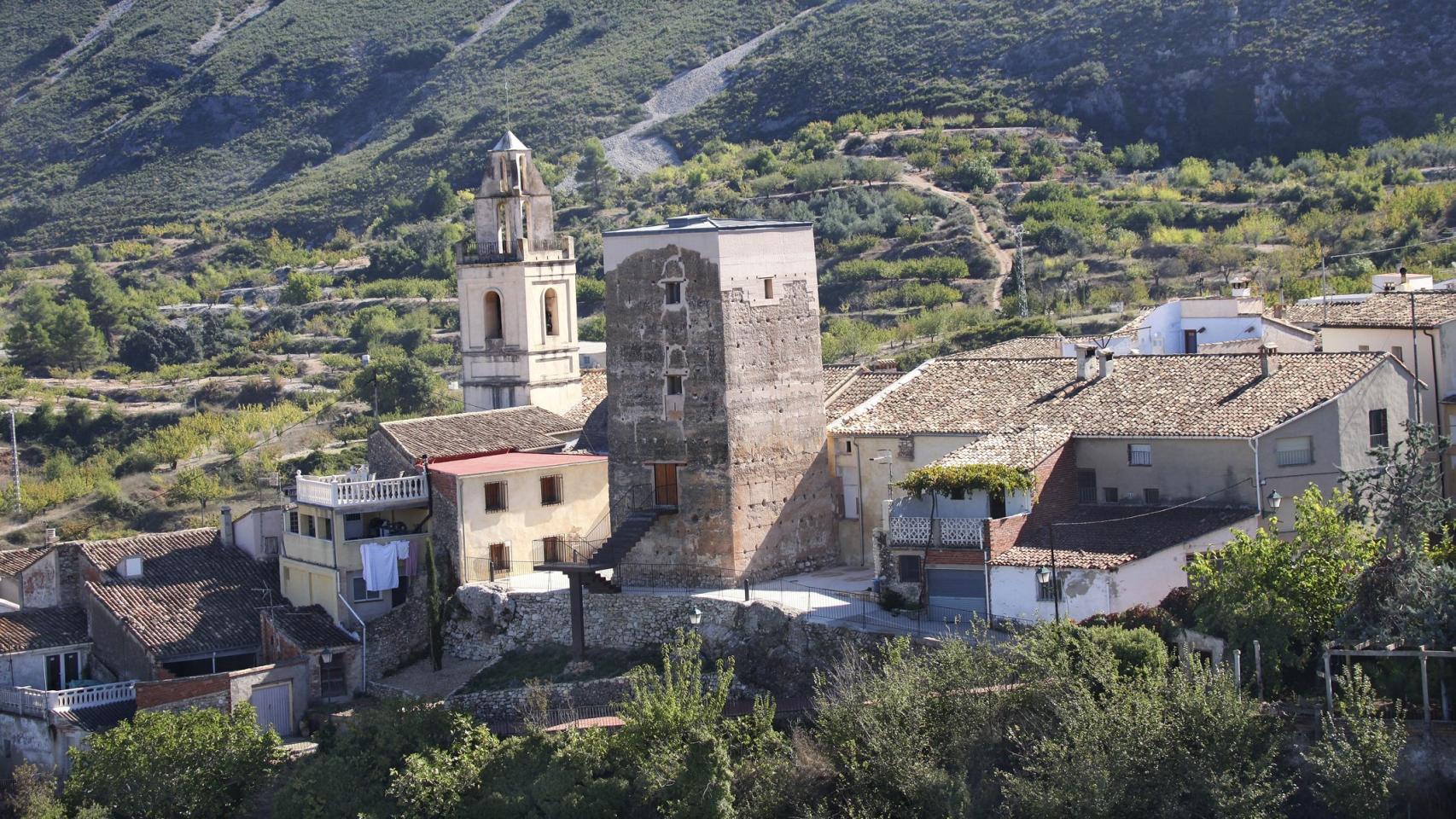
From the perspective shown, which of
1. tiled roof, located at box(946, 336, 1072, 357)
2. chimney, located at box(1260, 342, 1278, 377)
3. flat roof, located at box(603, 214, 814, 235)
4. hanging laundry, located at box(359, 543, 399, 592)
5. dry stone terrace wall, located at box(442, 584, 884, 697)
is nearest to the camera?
dry stone terrace wall, located at box(442, 584, 884, 697)

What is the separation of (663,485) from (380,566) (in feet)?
22.0

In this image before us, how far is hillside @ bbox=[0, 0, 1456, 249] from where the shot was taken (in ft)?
310

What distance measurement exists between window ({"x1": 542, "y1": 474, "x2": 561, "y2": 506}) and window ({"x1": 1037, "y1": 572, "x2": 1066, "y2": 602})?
12.3 meters

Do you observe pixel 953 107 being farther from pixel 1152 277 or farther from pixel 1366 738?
pixel 1366 738

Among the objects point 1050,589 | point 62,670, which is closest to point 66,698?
point 62,670

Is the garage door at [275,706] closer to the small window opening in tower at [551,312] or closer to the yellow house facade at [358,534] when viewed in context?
the yellow house facade at [358,534]

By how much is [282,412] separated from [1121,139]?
42.2 meters

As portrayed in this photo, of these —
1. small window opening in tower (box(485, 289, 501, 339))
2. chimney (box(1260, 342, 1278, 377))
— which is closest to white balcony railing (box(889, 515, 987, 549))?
chimney (box(1260, 342, 1278, 377))

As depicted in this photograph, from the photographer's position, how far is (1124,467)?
36.7 m

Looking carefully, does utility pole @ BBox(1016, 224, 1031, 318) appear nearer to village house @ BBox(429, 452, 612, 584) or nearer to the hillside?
the hillside

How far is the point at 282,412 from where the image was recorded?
7781cm

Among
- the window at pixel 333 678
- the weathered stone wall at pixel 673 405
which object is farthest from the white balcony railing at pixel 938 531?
the window at pixel 333 678

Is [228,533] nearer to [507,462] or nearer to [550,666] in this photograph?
[507,462]

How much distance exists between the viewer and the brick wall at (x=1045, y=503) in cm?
3478
